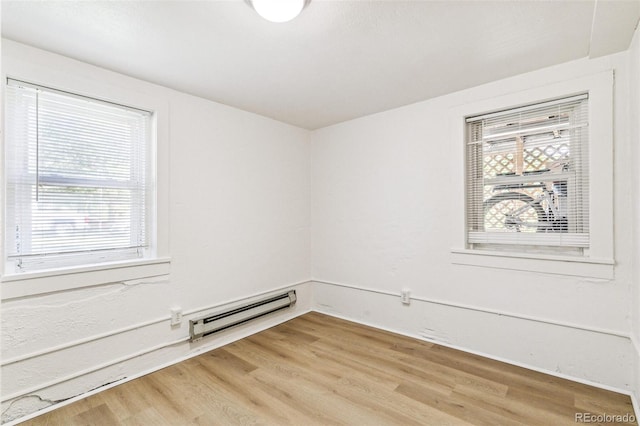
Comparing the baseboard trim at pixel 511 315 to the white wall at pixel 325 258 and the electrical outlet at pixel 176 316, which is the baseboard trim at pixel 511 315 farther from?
the electrical outlet at pixel 176 316

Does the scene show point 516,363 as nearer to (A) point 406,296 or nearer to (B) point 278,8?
(A) point 406,296

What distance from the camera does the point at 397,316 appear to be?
3.15 metres

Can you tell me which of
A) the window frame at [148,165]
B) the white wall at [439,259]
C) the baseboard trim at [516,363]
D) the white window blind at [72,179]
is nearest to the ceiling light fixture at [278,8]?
the window frame at [148,165]

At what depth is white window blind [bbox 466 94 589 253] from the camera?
2.25 meters

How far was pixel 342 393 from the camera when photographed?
6.93 feet

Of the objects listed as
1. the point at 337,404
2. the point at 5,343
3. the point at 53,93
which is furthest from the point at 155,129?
the point at 337,404

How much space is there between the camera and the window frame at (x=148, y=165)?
1901 millimetres

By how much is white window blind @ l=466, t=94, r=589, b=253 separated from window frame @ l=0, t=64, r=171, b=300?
2.71 metres

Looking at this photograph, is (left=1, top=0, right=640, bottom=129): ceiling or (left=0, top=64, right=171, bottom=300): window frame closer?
(left=1, top=0, right=640, bottom=129): ceiling

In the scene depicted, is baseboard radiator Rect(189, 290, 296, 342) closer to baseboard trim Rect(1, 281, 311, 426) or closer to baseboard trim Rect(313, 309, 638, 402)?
baseboard trim Rect(1, 281, 311, 426)

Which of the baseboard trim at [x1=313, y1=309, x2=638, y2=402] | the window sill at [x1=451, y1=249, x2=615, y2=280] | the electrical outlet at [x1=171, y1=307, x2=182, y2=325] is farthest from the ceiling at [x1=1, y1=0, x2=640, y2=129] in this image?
the baseboard trim at [x1=313, y1=309, x2=638, y2=402]

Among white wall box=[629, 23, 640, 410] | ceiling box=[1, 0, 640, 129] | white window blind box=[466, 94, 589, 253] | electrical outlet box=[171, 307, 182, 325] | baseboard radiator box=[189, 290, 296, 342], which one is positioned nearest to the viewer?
ceiling box=[1, 0, 640, 129]

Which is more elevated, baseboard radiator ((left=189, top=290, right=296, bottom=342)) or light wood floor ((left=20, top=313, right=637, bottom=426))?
baseboard radiator ((left=189, top=290, right=296, bottom=342))

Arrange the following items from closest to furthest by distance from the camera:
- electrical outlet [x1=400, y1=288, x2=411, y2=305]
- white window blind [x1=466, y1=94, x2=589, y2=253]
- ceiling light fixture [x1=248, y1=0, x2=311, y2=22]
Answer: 1. ceiling light fixture [x1=248, y1=0, x2=311, y2=22]
2. white window blind [x1=466, y1=94, x2=589, y2=253]
3. electrical outlet [x1=400, y1=288, x2=411, y2=305]
